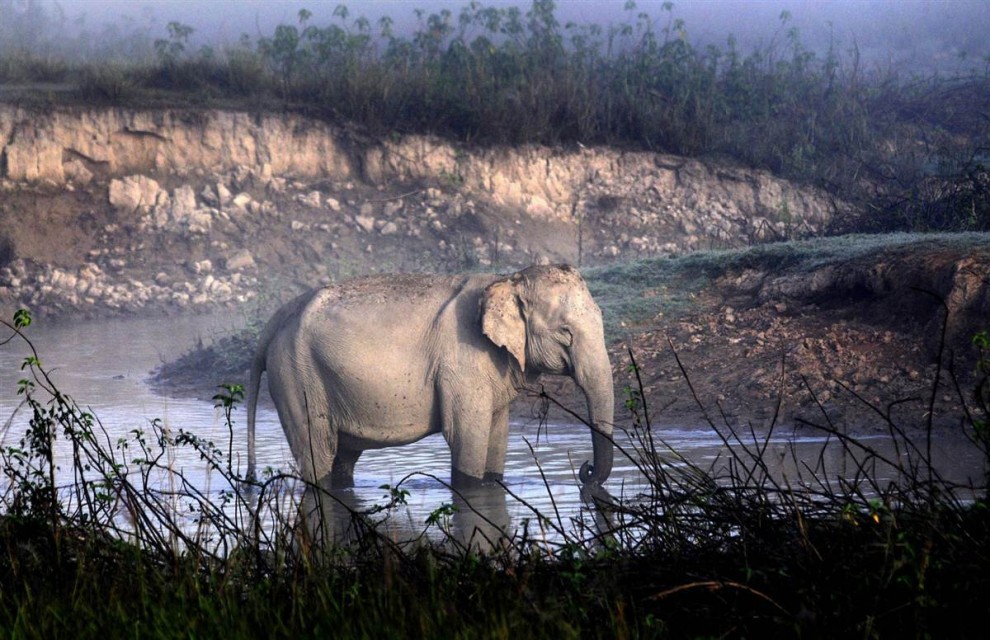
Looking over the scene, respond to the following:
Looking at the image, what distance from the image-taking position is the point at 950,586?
135 inches

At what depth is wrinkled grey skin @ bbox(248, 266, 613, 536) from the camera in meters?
7.70

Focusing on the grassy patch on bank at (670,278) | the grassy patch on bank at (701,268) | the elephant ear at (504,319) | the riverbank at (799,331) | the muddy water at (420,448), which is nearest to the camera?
the muddy water at (420,448)

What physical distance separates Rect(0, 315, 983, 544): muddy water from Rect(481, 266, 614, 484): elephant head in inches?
22.1

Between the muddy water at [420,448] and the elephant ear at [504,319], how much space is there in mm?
648

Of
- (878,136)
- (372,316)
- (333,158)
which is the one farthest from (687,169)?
(372,316)

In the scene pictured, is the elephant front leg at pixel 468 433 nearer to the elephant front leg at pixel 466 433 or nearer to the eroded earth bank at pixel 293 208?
the elephant front leg at pixel 466 433

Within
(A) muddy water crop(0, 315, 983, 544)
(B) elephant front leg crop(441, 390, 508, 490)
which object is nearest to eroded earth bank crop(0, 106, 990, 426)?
(A) muddy water crop(0, 315, 983, 544)

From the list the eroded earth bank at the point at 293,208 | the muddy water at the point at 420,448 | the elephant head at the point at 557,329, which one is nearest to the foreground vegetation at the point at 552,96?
the eroded earth bank at the point at 293,208

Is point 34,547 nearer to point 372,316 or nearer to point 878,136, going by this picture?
point 372,316

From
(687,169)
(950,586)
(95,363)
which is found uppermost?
(950,586)

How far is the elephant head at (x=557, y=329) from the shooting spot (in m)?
7.70

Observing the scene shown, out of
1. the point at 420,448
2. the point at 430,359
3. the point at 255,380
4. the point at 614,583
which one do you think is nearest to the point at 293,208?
the point at 420,448

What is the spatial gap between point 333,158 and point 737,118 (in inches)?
268

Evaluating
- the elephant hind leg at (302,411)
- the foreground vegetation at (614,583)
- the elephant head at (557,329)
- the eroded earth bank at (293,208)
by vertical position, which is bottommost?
the eroded earth bank at (293,208)
